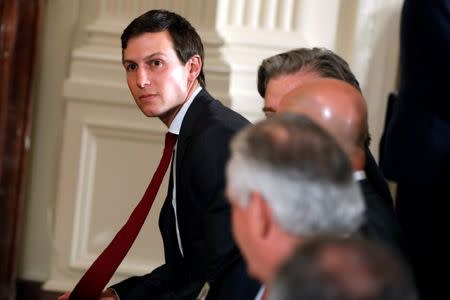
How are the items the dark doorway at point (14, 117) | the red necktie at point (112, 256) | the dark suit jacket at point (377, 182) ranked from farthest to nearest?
the dark doorway at point (14, 117)
the red necktie at point (112, 256)
the dark suit jacket at point (377, 182)

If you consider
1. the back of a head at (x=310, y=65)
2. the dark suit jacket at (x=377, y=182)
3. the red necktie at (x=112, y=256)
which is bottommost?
the red necktie at (x=112, y=256)

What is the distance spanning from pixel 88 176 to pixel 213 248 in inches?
90.2

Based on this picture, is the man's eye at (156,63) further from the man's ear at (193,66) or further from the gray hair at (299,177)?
the gray hair at (299,177)

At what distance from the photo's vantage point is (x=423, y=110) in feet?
8.98

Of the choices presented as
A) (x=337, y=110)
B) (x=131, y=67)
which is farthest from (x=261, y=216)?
(x=131, y=67)

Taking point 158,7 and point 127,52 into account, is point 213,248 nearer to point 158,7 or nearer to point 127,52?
point 127,52

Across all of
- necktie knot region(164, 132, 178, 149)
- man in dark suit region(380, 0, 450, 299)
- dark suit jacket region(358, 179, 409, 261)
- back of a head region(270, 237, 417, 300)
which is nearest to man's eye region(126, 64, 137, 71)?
necktie knot region(164, 132, 178, 149)

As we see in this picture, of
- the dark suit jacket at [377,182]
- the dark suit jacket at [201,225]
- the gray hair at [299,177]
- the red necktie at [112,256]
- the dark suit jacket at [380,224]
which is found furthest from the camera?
the red necktie at [112,256]

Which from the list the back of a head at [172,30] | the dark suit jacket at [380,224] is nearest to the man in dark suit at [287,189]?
the dark suit jacket at [380,224]

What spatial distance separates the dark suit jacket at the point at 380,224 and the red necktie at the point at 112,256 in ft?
2.82

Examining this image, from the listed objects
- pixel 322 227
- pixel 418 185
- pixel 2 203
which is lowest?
pixel 2 203

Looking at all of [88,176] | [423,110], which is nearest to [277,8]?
[88,176]

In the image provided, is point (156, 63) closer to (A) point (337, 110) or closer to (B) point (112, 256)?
(B) point (112, 256)

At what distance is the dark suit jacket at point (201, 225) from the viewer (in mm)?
2490
